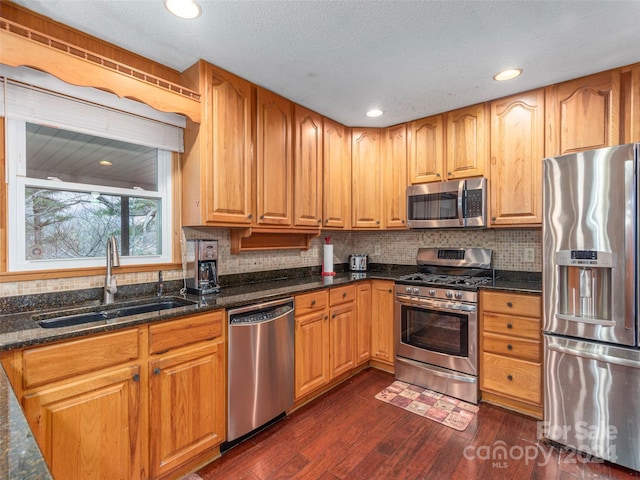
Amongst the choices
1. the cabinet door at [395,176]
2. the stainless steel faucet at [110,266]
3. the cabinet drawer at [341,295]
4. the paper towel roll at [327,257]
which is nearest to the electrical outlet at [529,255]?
the cabinet door at [395,176]

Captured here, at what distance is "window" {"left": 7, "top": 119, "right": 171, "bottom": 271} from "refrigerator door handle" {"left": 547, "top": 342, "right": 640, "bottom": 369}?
8.91 feet

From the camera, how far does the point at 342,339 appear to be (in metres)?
2.84

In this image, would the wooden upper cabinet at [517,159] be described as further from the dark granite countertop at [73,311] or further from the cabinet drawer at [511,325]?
the cabinet drawer at [511,325]

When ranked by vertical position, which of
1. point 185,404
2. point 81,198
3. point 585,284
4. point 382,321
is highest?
point 81,198

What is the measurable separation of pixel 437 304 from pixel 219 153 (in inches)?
82.5

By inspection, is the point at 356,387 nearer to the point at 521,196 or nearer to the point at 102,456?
the point at 102,456

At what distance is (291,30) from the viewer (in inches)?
70.8

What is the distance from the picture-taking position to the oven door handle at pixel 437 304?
2.55 metres

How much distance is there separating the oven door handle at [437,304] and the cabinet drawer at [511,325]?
0.43ft

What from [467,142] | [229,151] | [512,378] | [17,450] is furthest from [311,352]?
[467,142]

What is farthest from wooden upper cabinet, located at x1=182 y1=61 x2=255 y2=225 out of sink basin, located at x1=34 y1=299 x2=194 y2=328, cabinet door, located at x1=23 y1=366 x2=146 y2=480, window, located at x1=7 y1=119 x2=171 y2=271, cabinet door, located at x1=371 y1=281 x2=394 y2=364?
cabinet door, located at x1=371 y1=281 x2=394 y2=364

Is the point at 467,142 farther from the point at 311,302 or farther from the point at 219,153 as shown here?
the point at 219,153

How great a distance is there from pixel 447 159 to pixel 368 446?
2.42 meters

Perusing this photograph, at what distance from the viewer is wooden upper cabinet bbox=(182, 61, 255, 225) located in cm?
215
